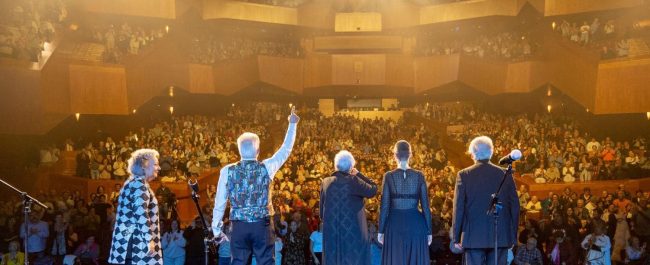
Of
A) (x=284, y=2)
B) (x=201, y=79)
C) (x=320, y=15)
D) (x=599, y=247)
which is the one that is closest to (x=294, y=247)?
(x=599, y=247)

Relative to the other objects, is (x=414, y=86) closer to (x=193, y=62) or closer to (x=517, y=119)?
(x=517, y=119)

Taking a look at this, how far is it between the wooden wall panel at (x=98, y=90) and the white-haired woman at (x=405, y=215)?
561 inches

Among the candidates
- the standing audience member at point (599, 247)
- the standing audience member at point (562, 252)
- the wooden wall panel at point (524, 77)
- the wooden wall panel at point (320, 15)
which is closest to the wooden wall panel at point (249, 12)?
the wooden wall panel at point (320, 15)

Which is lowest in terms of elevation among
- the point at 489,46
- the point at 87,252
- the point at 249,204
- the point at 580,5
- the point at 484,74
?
the point at 87,252

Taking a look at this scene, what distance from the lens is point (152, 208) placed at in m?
5.18

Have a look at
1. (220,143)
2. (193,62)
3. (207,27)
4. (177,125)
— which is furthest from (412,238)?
(207,27)

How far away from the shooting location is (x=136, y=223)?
505 centimetres

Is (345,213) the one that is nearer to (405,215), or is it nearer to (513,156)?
(405,215)

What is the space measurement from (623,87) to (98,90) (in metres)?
15.1

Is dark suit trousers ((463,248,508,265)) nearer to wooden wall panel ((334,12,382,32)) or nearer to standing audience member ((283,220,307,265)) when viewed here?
standing audience member ((283,220,307,265))

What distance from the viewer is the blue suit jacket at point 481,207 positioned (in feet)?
18.6

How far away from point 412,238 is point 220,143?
14.4 meters

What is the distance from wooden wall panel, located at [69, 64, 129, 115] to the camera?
61.5ft

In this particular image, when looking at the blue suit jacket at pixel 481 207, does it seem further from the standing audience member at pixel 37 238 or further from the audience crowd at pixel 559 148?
the audience crowd at pixel 559 148
